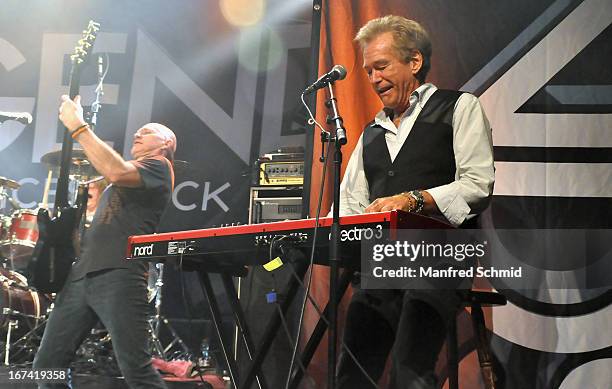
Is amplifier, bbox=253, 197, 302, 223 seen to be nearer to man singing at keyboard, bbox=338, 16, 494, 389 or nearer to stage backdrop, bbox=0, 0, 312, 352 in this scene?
stage backdrop, bbox=0, 0, 312, 352

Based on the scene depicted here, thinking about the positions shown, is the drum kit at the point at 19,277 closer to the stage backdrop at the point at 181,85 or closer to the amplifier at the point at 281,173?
the stage backdrop at the point at 181,85

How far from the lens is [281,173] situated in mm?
4039

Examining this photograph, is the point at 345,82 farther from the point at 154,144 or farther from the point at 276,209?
the point at 154,144

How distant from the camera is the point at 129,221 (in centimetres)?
342

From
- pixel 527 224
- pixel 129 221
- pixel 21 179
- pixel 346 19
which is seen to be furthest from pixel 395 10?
pixel 21 179

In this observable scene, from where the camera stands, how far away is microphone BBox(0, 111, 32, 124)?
4.39 metres

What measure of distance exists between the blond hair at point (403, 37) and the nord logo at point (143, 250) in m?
1.17

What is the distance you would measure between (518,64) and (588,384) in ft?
5.61

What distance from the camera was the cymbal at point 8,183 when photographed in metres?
4.55

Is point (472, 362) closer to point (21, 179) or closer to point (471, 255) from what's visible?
point (471, 255)

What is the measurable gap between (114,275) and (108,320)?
0.23 m

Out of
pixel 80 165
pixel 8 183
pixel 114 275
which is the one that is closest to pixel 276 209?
pixel 114 275

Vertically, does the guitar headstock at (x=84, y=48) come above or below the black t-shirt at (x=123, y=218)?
above

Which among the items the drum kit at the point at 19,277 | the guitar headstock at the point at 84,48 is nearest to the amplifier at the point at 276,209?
the drum kit at the point at 19,277
